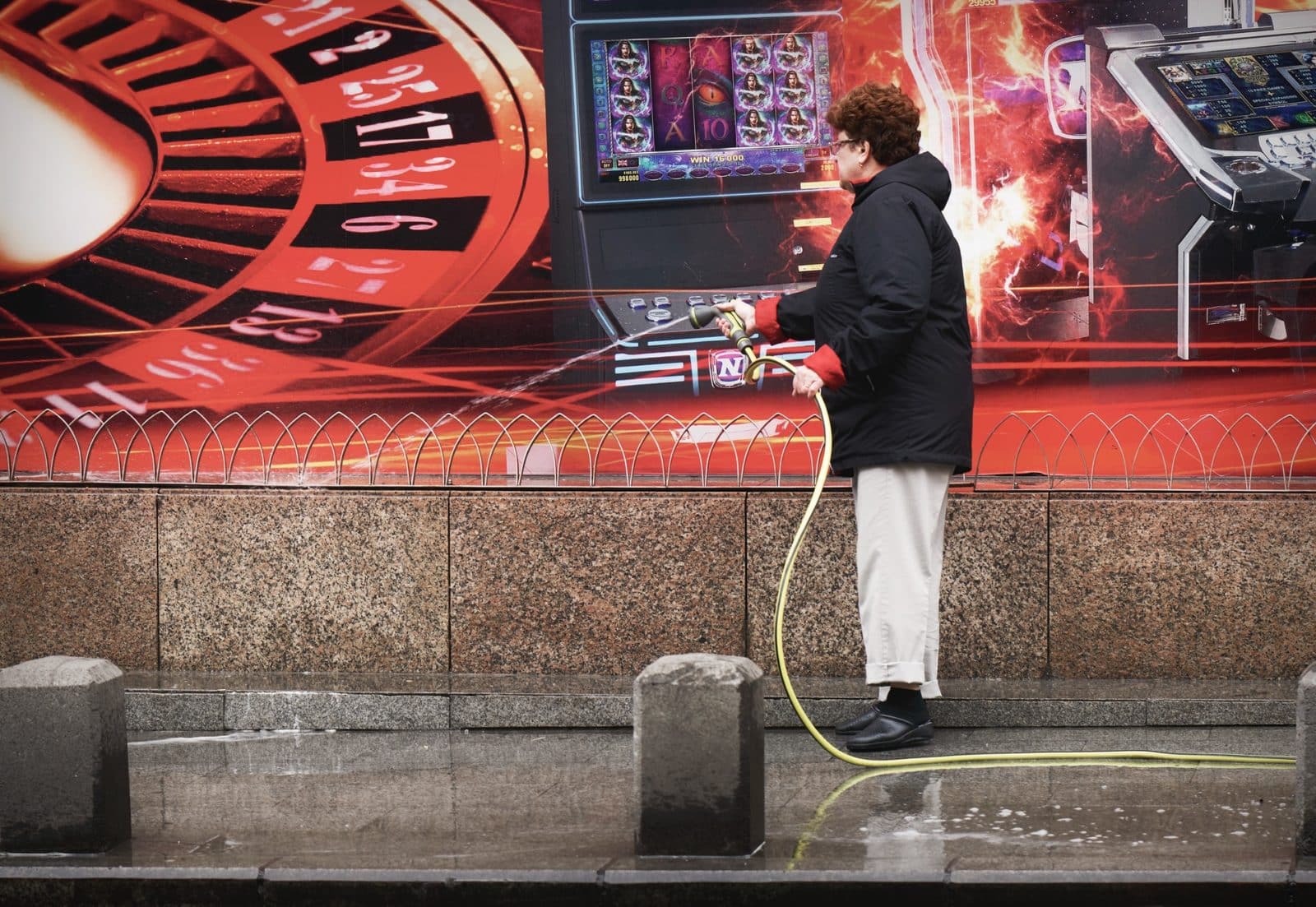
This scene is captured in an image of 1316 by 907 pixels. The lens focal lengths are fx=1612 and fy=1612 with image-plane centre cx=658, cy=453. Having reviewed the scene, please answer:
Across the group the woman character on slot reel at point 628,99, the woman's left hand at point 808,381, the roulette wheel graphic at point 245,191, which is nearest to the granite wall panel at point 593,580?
the woman's left hand at point 808,381

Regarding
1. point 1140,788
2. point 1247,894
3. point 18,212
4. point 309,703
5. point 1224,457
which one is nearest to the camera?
point 1247,894

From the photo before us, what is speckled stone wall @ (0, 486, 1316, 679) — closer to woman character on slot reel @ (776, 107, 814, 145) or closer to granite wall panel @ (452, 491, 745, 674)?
granite wall panel @ (452, 491, 745, 674)

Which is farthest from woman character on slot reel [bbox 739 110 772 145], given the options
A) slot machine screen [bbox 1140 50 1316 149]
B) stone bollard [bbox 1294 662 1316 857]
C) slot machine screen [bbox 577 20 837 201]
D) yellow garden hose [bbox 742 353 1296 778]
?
stone bollard [bbox 1294 662 1316 857]

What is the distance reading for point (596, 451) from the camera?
21.7 ft

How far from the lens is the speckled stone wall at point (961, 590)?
20.5 feet

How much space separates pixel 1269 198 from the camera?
7957 millimetres

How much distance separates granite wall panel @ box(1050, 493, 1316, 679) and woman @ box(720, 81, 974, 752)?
105cm

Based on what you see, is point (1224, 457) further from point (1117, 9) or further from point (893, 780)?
point (893, 780)

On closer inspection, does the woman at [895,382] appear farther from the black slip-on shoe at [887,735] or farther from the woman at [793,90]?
the woman at [793,90]

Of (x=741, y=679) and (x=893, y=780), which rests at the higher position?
(x=741, y=679)

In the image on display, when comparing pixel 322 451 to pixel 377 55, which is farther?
pixel 377 55

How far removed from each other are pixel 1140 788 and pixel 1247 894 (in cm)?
108

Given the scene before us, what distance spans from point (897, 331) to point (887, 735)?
4.46 ft

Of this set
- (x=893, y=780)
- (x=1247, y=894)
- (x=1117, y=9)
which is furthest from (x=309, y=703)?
(x=1117, y=9)
